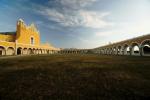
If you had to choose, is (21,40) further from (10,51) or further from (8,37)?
(10,51)

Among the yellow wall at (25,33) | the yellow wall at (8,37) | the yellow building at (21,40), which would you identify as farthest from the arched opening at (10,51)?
the yellow wall at (8,37)

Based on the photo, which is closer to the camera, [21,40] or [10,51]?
[10,51]

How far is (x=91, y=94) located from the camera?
483cm

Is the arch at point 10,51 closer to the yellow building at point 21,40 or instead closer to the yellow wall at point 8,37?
the yellow building at point 21,40

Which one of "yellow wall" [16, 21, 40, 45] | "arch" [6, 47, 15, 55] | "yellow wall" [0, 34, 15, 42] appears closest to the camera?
"arch" [6, 47, 15, 55]

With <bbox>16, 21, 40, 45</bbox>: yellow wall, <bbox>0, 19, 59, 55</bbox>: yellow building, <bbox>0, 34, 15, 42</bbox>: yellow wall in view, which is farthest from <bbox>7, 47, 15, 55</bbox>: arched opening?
<bbox>0, 34, 15, 42</bbox>: yellow wall

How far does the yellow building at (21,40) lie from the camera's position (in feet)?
110

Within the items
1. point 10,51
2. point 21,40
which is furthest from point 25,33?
point 10,51

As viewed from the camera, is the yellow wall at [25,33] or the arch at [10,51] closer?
the arch at [10,51]

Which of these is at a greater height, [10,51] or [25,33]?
[25,33]

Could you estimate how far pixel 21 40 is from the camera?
41219 millimetres

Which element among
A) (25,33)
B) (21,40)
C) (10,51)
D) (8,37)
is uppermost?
(25,33)

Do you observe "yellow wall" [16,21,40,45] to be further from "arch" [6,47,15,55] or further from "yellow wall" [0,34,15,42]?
"arch" [6,47,15,55]

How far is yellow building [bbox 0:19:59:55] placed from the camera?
33594 mm
